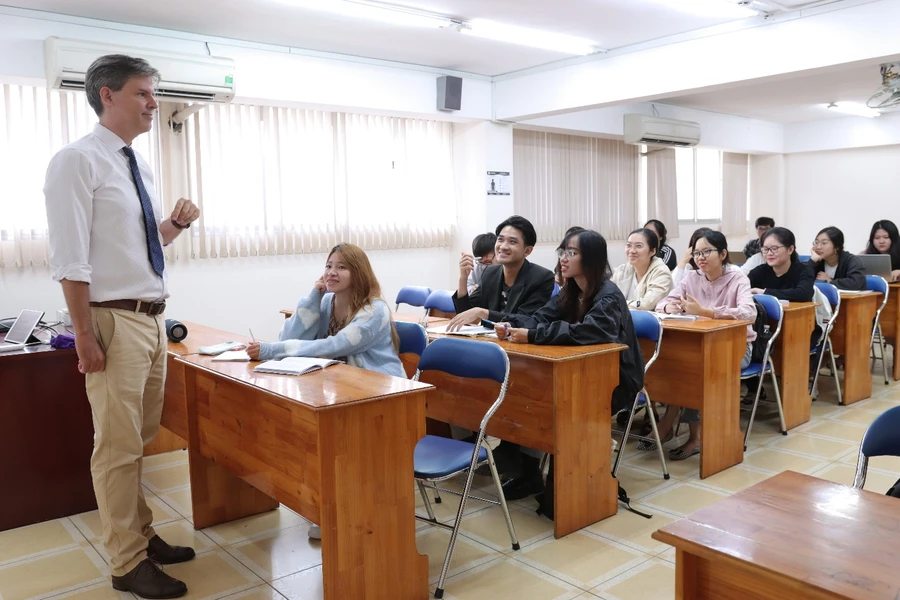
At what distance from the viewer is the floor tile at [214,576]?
252 centimetres

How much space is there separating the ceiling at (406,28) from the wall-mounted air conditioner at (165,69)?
0.26m

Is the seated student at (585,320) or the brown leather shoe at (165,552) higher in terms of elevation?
the seated student at (585,320)

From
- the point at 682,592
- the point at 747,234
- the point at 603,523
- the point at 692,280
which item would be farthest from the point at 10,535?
the point at 747,234

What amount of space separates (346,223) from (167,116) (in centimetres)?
171

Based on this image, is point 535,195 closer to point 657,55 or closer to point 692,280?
point 657,55

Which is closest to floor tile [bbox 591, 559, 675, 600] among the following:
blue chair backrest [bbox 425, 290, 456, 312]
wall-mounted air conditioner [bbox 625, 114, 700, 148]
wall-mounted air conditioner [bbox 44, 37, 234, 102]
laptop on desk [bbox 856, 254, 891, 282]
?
blue chair backrest [bbox 425, 290, 456, 312]

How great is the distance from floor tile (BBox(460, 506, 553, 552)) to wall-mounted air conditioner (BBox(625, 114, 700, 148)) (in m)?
5.64

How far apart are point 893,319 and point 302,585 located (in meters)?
5.31

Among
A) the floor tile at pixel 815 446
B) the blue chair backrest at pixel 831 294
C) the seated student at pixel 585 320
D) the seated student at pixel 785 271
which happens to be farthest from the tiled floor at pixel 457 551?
the blue chair backrest at pixel 831 294

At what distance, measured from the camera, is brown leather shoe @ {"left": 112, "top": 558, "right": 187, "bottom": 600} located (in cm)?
244

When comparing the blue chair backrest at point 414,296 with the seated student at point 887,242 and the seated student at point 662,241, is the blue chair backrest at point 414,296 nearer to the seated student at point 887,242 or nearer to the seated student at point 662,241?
the seated student at point 662,241

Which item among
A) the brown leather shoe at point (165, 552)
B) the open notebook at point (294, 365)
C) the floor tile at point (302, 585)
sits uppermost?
the open notebook at point (294, 365)

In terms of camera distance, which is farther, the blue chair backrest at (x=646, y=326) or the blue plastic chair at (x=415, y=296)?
the blue plastic chair at (x=415, y=296)

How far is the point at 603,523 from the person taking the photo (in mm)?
3074
